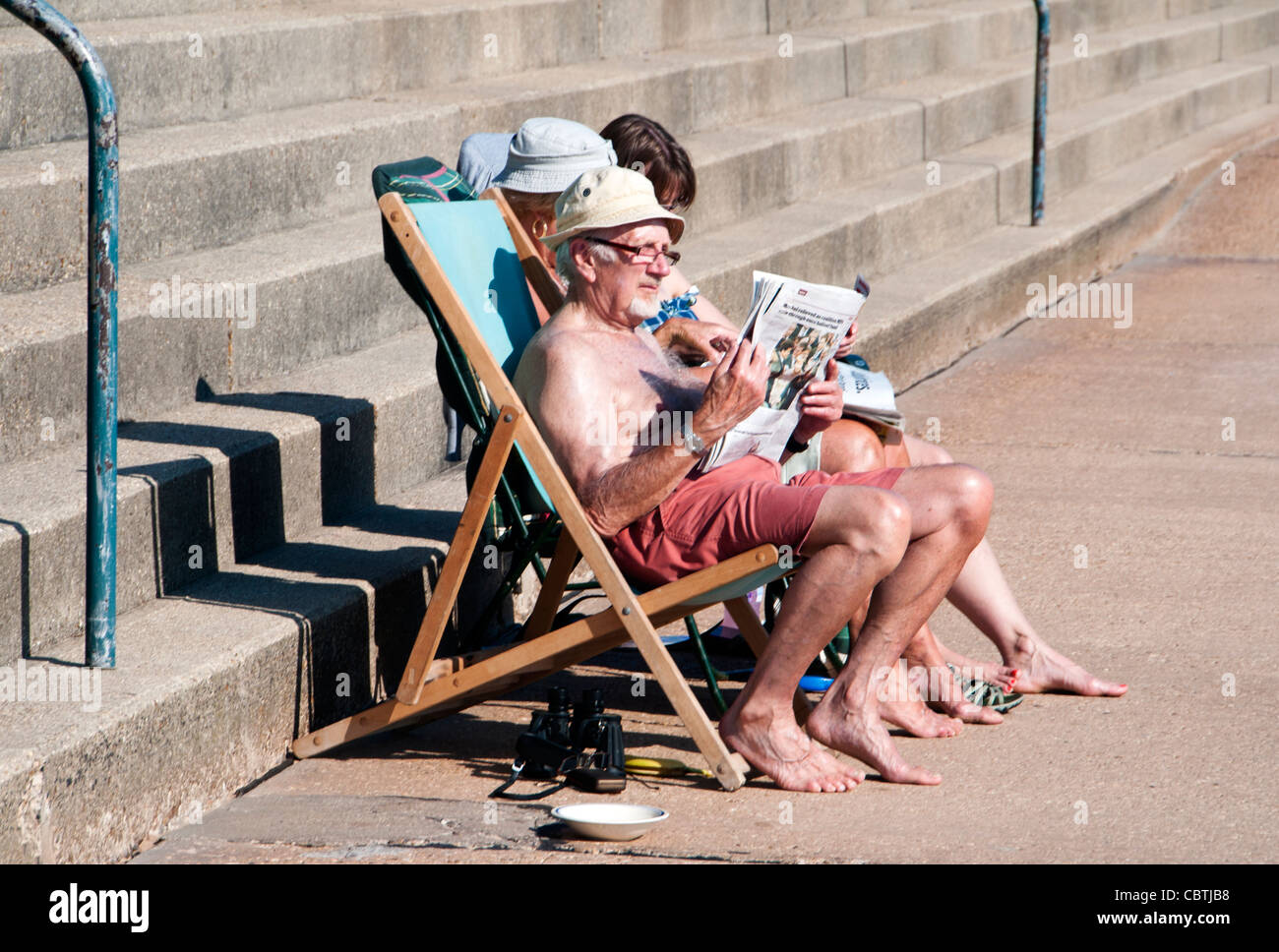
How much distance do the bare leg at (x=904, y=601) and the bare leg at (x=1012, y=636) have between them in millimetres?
510

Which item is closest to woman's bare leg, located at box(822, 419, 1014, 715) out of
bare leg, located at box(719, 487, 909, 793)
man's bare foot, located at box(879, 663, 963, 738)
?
man's bare foot, located at box(879, 663, 963, 738)

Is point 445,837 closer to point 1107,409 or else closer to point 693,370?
point 693,370

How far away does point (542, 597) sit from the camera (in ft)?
13.2

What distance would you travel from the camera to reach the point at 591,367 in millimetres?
3734

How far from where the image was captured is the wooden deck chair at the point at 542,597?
3.54 meters

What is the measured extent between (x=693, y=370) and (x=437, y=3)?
13.8ft

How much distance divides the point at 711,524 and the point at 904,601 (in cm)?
47

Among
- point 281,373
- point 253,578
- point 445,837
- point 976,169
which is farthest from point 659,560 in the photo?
point 976,169

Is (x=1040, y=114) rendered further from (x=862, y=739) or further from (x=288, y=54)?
(x=862, y=739)

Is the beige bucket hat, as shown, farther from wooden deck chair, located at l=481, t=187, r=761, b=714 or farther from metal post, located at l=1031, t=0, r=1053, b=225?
metal post, located at l=1031, t=0, r=1053, b=225

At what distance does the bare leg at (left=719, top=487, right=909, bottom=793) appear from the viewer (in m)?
3.53

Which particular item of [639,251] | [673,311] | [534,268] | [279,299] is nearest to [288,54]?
[279,299]

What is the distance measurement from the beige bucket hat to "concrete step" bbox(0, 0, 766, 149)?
2.17 metres

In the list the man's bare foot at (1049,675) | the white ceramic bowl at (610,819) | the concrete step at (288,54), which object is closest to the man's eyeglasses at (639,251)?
the white ceramic bowl at (610,819)
